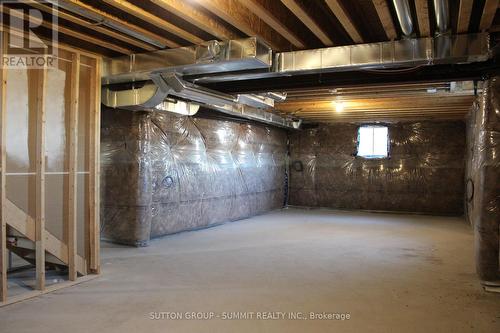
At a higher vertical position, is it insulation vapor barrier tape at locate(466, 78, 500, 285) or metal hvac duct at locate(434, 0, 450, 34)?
metal hvac duct at locate(434, 0, 450, 34)

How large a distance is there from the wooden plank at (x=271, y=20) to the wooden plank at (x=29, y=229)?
94.3 inches

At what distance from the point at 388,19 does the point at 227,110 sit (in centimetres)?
353

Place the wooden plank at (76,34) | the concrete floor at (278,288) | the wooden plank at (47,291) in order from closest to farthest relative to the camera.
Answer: the concrete floor at (278,288)
the wooden plank at (76,34)
the wooden plank at (47,291)

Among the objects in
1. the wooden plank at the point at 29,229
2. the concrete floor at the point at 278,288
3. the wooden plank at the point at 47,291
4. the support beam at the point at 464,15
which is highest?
the support beam at the point at 464,15

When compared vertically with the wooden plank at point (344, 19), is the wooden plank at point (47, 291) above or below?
below

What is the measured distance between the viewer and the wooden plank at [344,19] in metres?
2.54

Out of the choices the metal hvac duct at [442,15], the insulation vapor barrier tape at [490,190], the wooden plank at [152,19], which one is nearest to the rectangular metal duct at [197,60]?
the wooden plank at [152,19]

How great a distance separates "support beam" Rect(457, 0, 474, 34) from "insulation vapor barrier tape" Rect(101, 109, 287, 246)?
374cm

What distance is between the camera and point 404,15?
2.63m

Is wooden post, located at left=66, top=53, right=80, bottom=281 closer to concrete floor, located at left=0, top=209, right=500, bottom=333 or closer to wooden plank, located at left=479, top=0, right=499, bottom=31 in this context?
concrete floor, located at left=0, top=209, right=500, bottom=333

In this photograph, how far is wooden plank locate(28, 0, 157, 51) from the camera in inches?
104

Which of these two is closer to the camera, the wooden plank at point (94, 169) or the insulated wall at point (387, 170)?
the wooden plank at point (94, 169)

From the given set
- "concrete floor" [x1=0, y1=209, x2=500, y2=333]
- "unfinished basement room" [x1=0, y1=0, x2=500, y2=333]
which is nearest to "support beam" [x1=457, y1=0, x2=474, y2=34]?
"unfinished basement room" [x1=0, y1=0, x2=500, y2=333]

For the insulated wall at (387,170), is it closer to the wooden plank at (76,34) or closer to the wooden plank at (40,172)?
the wooden plank at (76,34)
